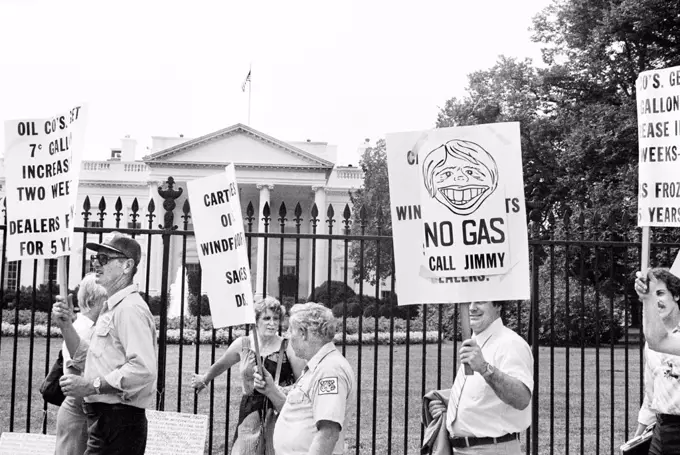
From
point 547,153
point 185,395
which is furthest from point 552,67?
point 185,395

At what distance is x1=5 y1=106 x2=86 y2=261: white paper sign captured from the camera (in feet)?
18.6

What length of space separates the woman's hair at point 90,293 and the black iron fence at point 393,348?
0.41 metres

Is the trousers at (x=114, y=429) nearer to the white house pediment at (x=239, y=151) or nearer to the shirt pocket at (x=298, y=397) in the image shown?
the shirt pocket at (x=298, y=397)

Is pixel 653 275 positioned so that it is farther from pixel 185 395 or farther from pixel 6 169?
pixel 185 395

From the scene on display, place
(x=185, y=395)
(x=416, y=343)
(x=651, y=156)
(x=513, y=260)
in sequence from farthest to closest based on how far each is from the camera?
1. (x=416, y=343)
2. (x=185, y=395)
3. (x=651, y=156)
4. (x=513, y=260)

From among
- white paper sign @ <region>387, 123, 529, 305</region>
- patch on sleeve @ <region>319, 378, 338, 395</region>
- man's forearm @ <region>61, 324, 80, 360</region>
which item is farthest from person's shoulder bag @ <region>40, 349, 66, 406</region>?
white paper sign @ <region>387, 123, 529, 305</region>

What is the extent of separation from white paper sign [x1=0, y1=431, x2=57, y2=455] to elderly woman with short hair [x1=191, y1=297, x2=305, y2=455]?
1326 mm

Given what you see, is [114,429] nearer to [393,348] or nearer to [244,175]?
[393,348]

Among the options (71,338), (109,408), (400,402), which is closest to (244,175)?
(400,402)

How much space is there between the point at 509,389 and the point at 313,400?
0.98 meters

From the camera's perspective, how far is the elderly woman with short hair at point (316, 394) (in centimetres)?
427

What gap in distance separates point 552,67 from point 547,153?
125 inches

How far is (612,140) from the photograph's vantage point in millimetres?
24906

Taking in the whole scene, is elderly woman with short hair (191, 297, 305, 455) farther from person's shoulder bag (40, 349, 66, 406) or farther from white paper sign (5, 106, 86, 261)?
white paper sign (5, 106, 86, 261)
